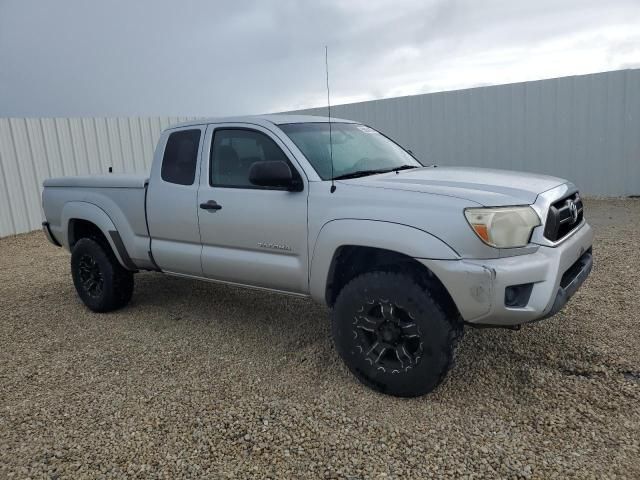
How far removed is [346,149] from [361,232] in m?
1.07

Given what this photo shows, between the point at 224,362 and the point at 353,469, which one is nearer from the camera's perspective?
the point at 353,469

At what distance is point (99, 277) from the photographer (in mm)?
4949

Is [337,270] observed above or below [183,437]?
above

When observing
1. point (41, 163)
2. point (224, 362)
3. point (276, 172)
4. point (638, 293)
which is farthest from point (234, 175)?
point (41, 163)

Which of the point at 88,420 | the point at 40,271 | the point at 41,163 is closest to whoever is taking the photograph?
the point at 88,420

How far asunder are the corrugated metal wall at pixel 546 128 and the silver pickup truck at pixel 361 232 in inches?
292

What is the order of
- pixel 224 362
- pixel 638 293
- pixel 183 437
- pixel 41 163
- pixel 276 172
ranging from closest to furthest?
pixel 183 437 → pixel 276 172 → pixel 224 362 → pixel 638 293 → pixel 41 163

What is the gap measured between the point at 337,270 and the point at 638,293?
324 cm

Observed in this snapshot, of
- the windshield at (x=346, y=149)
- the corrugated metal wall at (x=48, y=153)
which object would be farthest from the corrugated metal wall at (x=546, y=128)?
the windshield at (x=346, y=149)

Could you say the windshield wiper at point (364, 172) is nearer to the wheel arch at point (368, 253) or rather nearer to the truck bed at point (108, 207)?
the wheel arch at point (368, 253)

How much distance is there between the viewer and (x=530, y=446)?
2551mm

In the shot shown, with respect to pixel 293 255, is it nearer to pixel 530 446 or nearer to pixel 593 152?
pixel 530 446

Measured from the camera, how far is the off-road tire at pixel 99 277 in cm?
480

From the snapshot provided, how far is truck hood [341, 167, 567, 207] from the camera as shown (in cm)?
283
